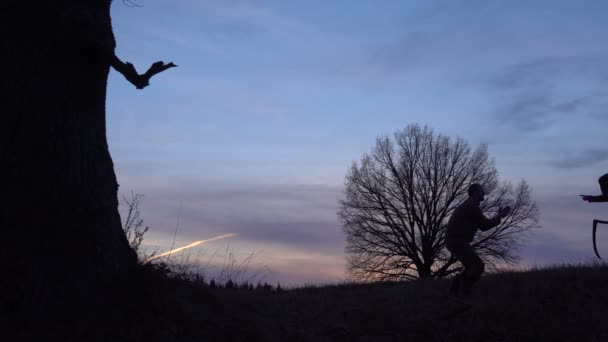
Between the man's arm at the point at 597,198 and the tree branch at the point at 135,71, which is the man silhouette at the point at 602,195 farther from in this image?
the tree branch at the point at 135,71

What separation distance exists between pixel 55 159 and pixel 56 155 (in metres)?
0.05

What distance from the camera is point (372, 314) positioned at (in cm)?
878

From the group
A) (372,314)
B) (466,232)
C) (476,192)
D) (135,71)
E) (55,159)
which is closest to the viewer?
(55,159)

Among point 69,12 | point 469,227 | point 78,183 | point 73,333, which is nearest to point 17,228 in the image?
point 78,183

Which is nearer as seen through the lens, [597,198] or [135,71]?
[135,71]

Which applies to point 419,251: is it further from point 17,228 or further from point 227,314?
point 17,228

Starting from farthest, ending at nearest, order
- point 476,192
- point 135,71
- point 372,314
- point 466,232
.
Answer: point 476,192 < point 466,232 < point 372,314 < point 135,71

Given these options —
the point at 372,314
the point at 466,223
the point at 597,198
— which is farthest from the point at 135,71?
the point at 597,198

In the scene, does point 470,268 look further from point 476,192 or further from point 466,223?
point 476,192

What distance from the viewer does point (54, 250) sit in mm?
5516

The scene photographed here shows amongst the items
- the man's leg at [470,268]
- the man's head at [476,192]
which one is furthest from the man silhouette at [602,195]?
the man's leg at [470,268]

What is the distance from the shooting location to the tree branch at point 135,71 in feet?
21.2

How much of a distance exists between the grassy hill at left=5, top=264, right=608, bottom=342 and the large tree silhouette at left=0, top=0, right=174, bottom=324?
1.79ft

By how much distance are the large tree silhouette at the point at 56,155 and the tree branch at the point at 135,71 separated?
0.01m
